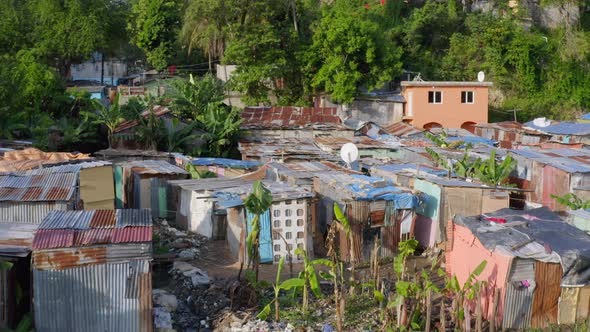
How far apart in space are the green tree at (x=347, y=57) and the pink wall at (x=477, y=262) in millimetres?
19299

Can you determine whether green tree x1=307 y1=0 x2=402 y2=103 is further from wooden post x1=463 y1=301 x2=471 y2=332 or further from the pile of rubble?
A: wooden post x1=463 y1=301 x2=471 y2=332

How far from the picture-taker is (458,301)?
10.1 m

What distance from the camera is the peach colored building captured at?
31.1m

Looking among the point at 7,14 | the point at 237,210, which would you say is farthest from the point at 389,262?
the point at 7,14

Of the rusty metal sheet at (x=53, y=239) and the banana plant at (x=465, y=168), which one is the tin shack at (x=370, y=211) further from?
the rusty metal sheet at (x=53, y=239)

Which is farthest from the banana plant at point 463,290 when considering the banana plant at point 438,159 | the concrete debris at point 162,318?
the banana plant at point 438,159

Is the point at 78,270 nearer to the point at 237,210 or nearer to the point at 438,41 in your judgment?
the point at 237,210

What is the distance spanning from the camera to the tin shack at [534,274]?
10234 mm

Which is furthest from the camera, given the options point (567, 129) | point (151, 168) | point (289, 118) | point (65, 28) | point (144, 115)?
point (65, 28)

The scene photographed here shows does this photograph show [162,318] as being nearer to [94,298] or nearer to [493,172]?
[94,298]

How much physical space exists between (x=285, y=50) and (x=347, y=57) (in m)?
3.24

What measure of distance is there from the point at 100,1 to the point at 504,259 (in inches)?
1194

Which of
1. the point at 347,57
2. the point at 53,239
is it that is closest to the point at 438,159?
the point at 53,239

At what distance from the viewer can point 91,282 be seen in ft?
29.7
